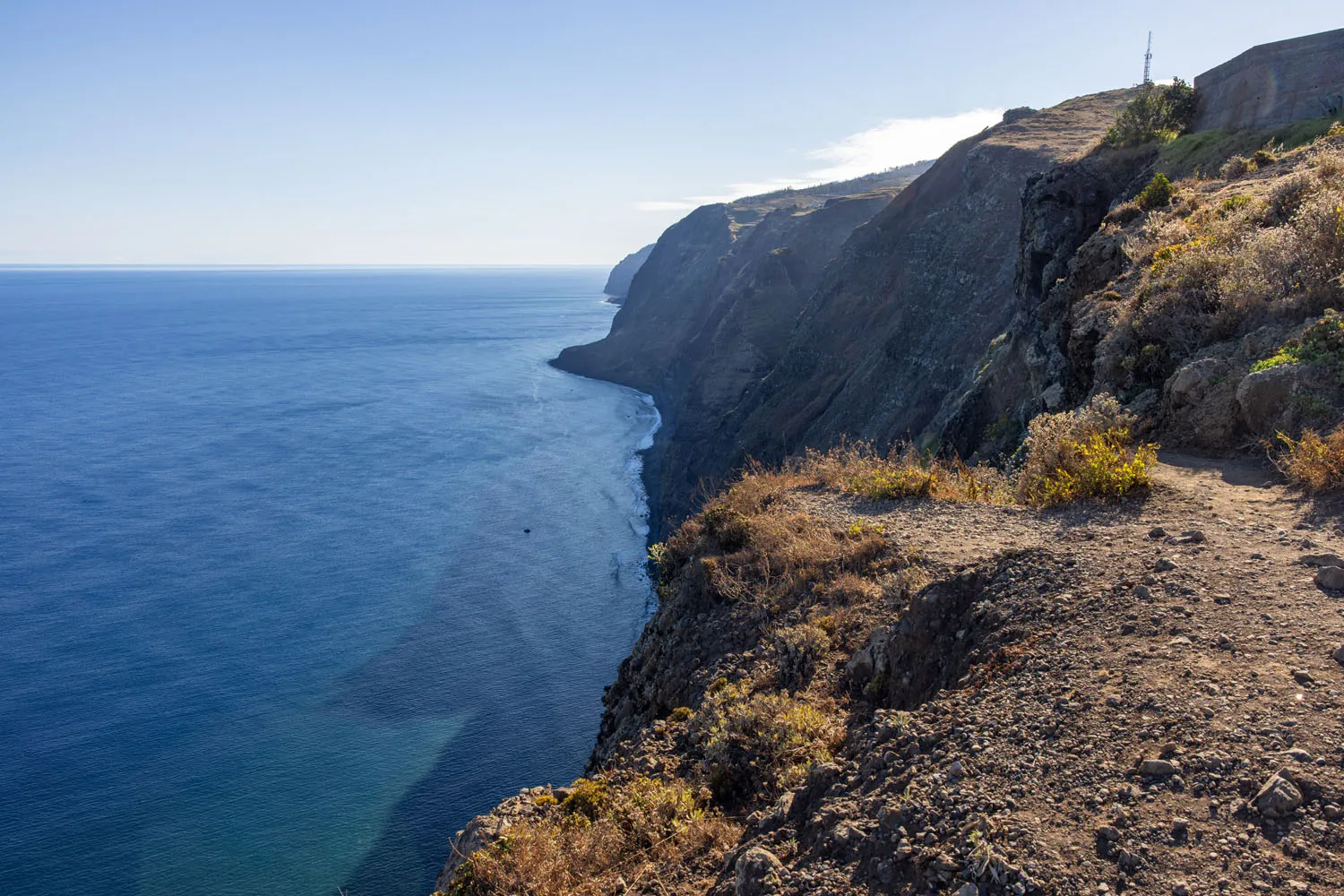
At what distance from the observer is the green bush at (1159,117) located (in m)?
26.3

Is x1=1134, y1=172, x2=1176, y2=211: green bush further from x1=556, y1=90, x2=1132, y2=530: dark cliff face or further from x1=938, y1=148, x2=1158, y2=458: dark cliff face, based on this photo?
x1=556, y1=90, x2=1132, y2=530: dark cliff face

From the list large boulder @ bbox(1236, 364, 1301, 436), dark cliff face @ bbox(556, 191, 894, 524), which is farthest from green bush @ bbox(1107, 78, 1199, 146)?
dark cliff face @ bbox(556, 191, 894, 524)

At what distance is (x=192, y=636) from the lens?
40.0m

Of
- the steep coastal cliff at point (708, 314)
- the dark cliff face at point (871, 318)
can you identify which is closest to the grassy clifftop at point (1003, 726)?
the dark cliff face at point (871, 318)

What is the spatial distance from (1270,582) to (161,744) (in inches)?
1511

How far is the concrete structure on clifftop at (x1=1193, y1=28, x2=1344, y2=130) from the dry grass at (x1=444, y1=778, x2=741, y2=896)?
25.7 meters

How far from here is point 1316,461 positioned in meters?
8.70

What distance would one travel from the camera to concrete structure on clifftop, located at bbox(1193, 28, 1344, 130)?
2211cm

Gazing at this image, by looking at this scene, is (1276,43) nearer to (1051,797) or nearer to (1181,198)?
(1181,198)

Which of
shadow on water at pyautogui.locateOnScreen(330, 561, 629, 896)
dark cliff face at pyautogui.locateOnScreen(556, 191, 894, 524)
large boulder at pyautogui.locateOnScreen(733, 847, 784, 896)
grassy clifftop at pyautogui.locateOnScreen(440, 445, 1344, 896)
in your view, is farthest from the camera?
dark cliff face at pyautogui.locateOnScreen(556, 191, 894, 524)

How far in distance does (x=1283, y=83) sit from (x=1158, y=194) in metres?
8.09

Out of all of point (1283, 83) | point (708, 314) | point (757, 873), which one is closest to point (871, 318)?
point (1283, 83)

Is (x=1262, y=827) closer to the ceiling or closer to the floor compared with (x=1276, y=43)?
closer to the floor

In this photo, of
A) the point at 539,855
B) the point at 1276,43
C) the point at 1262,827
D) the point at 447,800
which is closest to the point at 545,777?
→ the point at 447,800
